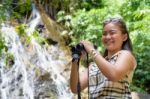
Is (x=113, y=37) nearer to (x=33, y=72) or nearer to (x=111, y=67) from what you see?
(x=111, y=67)

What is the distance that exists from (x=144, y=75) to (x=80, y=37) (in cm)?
192

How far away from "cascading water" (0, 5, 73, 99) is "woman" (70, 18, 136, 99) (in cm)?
434

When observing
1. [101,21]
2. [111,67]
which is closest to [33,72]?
[101,21]

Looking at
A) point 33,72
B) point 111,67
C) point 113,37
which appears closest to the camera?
point 111,67

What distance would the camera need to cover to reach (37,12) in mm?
10766

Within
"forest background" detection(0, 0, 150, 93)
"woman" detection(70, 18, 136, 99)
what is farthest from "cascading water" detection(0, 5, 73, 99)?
"woman" detection(70, 18, 136, 99)

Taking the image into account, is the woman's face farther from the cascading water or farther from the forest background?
the forest background

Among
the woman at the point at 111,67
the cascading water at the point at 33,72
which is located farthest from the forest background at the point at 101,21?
the woman at the point at 111,67

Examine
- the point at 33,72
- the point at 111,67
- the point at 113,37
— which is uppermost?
the point at 113,37

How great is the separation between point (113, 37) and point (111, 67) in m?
0.30

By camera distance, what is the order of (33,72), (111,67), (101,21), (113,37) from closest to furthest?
(111,67), (113,37), (33,72), (101,21)

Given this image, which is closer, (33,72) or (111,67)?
(111,67)

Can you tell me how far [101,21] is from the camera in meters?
9.83

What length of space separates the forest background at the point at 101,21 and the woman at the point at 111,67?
5282 mm
